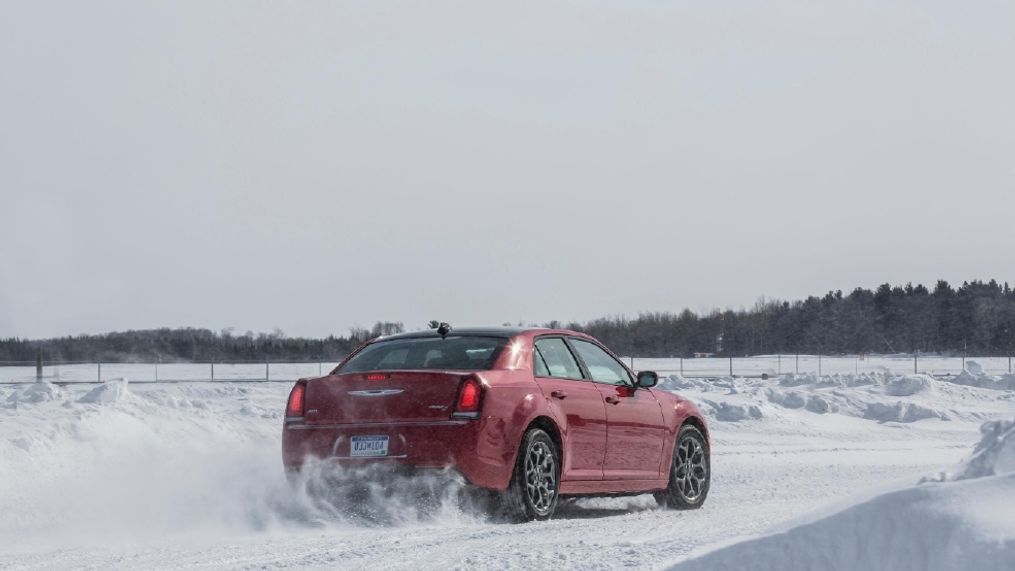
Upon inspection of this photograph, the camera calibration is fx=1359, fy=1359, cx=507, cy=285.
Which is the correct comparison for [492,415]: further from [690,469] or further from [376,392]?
→ [690,469]

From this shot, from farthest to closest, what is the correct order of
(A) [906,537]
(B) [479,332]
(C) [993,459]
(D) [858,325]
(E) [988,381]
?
(D) [858,325]
(E) [988,381]
(B) [479,332]
(C) [993,459]
(A) [906,537]

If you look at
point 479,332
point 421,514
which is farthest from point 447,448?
→ point 479,332

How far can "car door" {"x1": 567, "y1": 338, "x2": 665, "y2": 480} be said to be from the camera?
1023 cm

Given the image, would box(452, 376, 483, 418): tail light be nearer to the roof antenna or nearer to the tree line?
the roof antenna

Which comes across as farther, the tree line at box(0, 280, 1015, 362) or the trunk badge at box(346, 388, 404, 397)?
the tree line at box(0, 280, 1015, 362)

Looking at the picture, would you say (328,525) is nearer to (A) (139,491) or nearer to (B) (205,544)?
(B) (205,544)

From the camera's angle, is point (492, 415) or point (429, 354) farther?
point (429, 354)

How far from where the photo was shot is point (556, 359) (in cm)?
1005

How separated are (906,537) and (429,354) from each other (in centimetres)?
→ 471

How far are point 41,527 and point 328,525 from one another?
8.02 ft

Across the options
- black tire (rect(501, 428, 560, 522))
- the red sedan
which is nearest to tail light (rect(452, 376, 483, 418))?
the red sedan

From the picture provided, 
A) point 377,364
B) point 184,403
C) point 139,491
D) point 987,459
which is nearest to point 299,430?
point 377,364

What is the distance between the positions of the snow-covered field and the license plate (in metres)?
0.30

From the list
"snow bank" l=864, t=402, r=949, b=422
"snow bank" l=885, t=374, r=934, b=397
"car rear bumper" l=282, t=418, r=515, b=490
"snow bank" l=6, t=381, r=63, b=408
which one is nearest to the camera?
"car rear bumper" l=282, t=418, r=515, b=490
